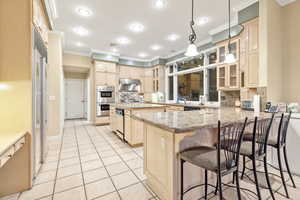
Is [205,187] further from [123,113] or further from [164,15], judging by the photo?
[164,15]

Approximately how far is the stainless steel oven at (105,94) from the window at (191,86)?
2827mm

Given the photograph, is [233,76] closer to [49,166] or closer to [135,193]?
[135,193]

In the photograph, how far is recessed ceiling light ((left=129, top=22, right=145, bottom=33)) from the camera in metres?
3.65

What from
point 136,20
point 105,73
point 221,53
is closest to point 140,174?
point 136,20

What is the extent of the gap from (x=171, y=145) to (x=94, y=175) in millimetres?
1476

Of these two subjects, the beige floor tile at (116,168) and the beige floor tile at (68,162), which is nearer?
the beige floor tile at (116,168)

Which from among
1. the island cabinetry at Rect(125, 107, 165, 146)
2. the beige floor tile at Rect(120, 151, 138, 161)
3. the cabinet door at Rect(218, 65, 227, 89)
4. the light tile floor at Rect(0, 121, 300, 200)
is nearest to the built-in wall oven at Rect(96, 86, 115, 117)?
the light tile floor at Rect(0, 121, 300, 200)

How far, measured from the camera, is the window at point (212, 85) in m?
4.62

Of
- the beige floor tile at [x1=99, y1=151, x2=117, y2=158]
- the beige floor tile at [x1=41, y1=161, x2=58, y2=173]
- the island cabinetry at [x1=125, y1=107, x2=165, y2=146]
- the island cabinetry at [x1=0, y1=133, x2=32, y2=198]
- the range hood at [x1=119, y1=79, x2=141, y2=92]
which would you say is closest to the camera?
the island cabinetry at [x1=0, y1=133, x2=32, y2=198]

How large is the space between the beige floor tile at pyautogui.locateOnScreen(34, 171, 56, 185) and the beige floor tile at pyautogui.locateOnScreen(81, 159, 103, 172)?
1.41 feet

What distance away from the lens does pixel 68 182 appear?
2.04 meters

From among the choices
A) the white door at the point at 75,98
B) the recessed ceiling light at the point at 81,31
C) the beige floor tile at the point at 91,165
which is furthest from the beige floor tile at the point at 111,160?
the white door at the point at 75,98

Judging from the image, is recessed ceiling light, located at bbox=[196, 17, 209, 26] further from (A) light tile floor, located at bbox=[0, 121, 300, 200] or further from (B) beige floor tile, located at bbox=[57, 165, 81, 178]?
(B) beige floor tile, located at bbox=[57, 165, 81, 178]

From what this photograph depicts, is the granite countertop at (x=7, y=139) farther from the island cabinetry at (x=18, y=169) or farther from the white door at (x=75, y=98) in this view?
the white door at (x=75, y=98)
